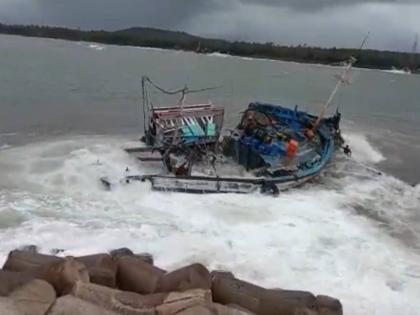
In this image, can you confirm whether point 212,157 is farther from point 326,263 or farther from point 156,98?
point 156,98

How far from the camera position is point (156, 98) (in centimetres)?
4562

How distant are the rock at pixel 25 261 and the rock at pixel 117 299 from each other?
5.19 ft

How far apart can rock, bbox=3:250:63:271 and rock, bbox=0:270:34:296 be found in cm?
56

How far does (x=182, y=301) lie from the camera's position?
8.22m

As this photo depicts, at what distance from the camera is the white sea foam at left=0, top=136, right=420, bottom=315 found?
12.3m

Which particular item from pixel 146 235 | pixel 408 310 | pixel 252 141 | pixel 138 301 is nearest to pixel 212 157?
pixel 252 141

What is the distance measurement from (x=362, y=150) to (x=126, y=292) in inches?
908

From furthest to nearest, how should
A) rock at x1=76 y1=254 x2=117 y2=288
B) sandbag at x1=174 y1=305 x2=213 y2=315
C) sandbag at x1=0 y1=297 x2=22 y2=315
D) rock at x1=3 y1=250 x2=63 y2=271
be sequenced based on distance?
rock at x1=3 y1=250 x2=63 y2=271
rock at x1=76 y1=254 x2=117 y2=288
sandbag at x1=174 y1=305 x2=213 y2=315
sandbag at x1=0 y1=297 x2=22 y2=315

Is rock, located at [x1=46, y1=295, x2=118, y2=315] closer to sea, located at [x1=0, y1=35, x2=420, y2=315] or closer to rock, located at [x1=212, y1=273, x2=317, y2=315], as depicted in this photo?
rock, located at [x1=212, y1=273, x2=317, y2=315]

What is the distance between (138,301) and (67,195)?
879 cm

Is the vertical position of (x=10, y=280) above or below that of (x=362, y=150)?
above

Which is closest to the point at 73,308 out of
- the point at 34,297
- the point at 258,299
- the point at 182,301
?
the point at 34,297

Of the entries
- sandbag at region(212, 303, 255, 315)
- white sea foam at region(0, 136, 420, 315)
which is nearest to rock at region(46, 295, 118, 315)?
sandbag at region(212, 303, 255, 315)

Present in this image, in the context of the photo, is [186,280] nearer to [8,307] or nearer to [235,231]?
[8,307]
